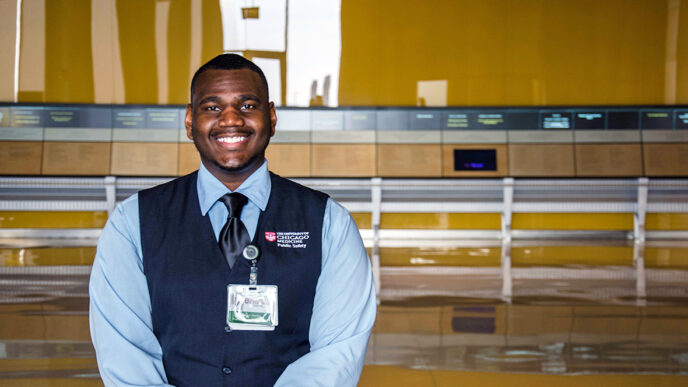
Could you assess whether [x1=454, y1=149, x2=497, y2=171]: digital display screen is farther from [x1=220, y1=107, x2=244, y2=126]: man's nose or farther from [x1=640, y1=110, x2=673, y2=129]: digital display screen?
[x1=220, y1=107, x2=244, y2=126]: man's nose

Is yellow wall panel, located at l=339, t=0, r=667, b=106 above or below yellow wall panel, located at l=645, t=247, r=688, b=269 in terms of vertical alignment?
above

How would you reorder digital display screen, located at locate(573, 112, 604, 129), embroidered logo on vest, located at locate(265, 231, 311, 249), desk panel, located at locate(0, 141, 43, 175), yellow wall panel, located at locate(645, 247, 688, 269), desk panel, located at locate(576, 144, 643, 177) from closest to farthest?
embroidered logo on vest, located at locate(265, 231, 311, 249), yellow wall panel, located at locate(645, 247, 688, 269), desk panel, located at locate(0, 141, 43, 175), desk panel, located at locate(576, 144, 643, 177), digital display screen, located at locate(573, 112, 604, 129)

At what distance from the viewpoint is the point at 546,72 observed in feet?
27.9

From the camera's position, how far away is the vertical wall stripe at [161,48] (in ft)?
27.7

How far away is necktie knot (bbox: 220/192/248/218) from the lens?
142 centimetres

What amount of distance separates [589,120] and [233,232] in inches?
311

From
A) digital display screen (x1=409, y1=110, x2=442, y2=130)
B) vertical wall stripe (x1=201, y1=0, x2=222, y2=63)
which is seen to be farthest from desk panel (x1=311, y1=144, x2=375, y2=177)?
vertical wall stripe (x1=201, y1=0, x2=222, y2=63)

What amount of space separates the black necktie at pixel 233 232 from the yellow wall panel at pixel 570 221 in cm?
748

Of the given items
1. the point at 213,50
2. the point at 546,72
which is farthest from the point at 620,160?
the point at 213,50

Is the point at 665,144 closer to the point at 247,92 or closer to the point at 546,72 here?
the point at 546,72

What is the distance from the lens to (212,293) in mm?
1340

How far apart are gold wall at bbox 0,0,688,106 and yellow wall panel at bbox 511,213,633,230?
5.26 ft

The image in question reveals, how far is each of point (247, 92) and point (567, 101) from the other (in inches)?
311

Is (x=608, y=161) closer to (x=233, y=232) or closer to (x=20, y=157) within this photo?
(x=233, y=232)
